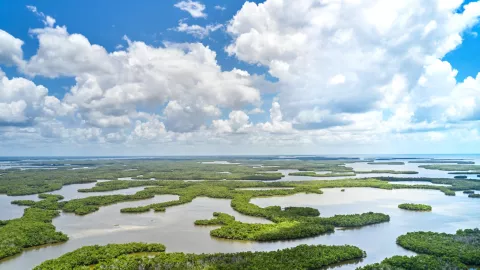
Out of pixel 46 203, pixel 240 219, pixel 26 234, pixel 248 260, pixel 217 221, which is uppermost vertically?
pixel 46 203

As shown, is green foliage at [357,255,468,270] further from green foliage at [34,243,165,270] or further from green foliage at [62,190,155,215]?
green foliage at [62,190,155,215]

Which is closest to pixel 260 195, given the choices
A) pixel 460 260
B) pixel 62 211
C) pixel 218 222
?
pixel 218 222

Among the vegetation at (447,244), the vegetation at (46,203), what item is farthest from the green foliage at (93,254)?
the vegetation at (46,203)

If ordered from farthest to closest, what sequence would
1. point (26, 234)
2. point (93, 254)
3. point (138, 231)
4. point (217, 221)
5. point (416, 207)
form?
point (416, 207), point (217, 221), point (138, 231), point (26, 234), point (93, 254)

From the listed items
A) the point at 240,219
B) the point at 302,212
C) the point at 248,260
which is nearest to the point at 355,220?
the point at 302,212

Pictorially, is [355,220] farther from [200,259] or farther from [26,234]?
[26,234]

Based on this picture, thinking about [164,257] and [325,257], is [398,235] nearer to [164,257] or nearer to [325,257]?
[325,257]

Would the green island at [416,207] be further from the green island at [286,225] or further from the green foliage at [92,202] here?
the green foliage at [92,202]

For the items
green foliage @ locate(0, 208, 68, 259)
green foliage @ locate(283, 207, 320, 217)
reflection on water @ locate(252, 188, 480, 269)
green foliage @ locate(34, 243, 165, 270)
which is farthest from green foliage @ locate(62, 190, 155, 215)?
green foliage @ locate(283, 207, 320, 217)
